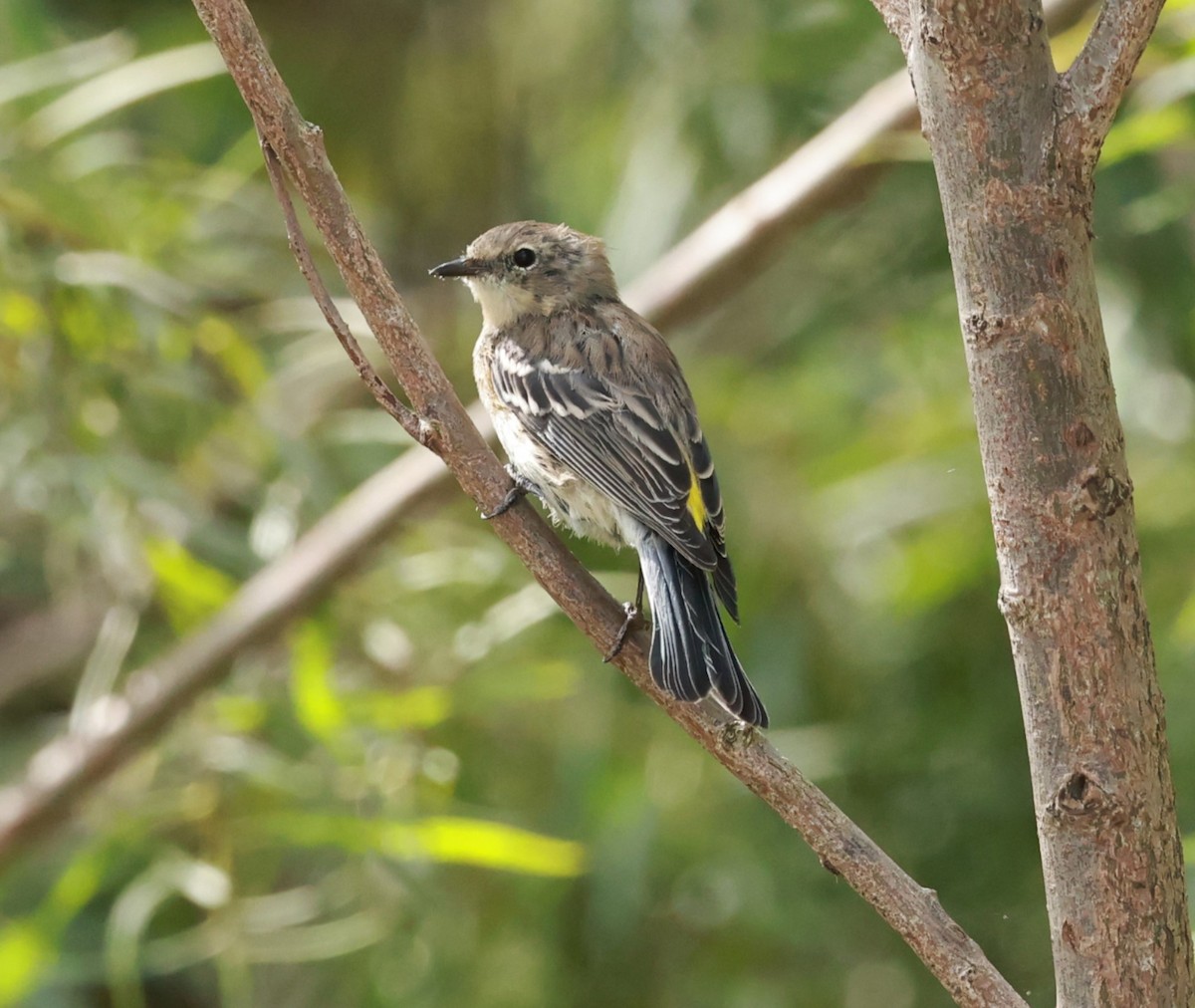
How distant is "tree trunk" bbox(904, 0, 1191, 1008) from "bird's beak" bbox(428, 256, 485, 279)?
192 cm

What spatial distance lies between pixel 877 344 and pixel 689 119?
848 mm

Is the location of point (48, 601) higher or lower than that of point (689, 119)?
lower

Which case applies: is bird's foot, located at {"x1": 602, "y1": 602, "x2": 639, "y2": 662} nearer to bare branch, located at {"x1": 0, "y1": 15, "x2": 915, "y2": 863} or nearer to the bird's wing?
the bird's wing

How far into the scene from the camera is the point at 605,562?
3.71m

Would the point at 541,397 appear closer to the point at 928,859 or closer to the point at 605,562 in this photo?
the point at 605,562

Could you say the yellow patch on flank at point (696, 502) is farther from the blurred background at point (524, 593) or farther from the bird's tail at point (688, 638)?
the blurred background at point (524, 593)

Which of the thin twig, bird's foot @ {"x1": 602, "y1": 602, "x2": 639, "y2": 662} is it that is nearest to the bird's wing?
bird's foot @ {"x1": 602, "y1": 602, "x2": 639, "y2": 662}

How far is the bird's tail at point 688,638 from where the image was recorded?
1.89 m

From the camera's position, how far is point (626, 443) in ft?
9.50

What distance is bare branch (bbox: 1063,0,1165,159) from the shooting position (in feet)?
4.55

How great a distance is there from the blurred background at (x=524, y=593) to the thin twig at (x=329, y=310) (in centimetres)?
122

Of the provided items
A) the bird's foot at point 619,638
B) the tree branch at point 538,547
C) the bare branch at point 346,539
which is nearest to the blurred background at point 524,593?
the bare branch at point 346,539

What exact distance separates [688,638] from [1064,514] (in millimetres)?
875

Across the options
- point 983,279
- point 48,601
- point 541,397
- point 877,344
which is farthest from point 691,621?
point 48,601
